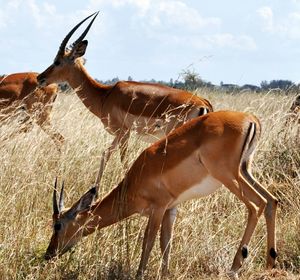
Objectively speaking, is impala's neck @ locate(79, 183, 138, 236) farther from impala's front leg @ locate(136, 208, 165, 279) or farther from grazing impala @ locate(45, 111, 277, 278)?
impala's front leg @ locate(136, 208, 165, 279)

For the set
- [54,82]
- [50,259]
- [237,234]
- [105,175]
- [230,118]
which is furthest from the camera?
[54,82]

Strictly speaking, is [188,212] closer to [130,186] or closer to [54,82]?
[130,186]

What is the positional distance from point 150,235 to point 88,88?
5267mm

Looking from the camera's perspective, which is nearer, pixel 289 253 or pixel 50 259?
pixel 50 259

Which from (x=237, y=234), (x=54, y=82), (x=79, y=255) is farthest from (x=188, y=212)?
(x=54, y=82)

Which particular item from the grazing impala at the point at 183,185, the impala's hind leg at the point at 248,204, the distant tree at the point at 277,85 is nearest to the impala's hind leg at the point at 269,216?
the grazing impala at the point at 183,185

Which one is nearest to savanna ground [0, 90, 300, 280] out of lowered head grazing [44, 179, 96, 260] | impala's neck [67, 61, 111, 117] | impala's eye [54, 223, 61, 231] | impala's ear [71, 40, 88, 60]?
lowered head grazing [44, 179, 96, 260]

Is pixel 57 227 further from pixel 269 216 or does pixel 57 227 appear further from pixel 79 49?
pixel 79 49

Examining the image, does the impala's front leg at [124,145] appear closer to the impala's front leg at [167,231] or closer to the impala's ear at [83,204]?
the impala's front leg at [167,231]

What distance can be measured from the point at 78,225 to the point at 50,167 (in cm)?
157

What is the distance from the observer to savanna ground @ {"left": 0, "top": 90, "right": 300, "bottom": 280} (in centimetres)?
528

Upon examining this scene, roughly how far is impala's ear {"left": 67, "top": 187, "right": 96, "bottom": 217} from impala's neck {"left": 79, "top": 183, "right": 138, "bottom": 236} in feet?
0.19

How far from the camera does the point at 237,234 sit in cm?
624

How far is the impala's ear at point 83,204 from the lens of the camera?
550 cm
